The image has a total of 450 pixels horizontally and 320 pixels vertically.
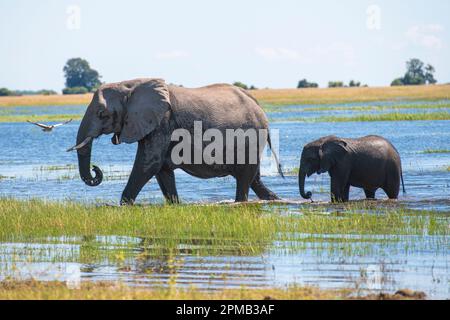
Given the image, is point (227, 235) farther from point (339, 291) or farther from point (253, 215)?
point (339, 291)

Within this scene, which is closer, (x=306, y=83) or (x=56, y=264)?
(x=56, y=264)

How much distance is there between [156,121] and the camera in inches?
728

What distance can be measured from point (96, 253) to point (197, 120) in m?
5.48

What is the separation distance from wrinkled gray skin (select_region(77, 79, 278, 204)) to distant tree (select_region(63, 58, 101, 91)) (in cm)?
13677

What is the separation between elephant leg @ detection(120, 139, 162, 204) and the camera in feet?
60.1

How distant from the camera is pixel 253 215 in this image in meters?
17.0

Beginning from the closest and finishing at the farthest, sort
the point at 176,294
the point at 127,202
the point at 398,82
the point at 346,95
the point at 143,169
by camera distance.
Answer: the point at 176,294 < the point at 143,169 < the point at 127,202 < the point at 346,95 < the point at 398,82

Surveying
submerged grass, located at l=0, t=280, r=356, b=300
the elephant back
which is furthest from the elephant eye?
submerged grass, located at l=0, t=280, r=356, b=300

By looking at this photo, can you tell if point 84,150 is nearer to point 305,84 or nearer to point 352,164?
point 352,164

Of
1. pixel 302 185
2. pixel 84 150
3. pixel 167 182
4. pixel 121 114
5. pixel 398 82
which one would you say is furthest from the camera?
pixel 398 82

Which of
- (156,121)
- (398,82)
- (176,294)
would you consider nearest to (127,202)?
(156,121)

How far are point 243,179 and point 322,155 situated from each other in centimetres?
159

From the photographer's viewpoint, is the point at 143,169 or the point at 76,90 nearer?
the point at 143,169
